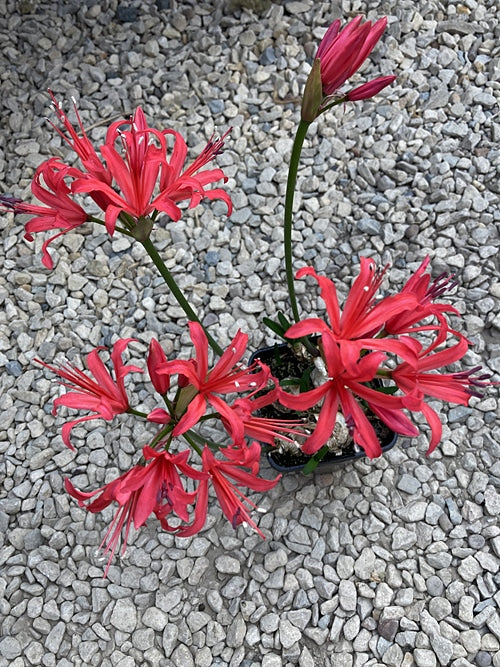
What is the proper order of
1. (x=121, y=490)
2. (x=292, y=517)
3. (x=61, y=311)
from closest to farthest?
(x=121, y=490)
(x=292, y=517)
(x=61, y=311)

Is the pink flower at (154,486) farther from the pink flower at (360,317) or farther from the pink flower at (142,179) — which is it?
the pink flower at (142,179)

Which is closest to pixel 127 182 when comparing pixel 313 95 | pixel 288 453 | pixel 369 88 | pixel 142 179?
pixel 142 179

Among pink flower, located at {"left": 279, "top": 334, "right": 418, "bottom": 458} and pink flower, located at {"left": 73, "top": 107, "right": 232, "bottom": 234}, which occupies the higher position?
pink flower, located at {"left": 73, "top": 107, "right": 232, "bottom": 234}

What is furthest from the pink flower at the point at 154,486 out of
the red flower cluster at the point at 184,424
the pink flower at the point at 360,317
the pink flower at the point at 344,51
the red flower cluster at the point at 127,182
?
the pink flower at the point at 344,51

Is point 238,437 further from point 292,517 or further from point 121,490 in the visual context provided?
point 292,517

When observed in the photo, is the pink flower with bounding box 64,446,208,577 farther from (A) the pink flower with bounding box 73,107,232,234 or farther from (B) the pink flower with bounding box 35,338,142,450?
(A) the pink flower with bounding box 73,107,232,234

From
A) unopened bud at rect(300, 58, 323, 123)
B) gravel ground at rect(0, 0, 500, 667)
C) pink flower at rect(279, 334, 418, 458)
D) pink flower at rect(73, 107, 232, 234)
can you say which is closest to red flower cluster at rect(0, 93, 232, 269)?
pink flower at rect(73, 107, 232, 234)

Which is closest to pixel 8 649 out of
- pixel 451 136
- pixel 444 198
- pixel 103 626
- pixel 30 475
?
pixel 103 626
